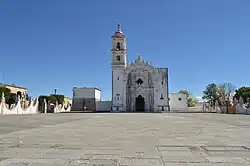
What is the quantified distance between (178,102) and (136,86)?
1192 cm

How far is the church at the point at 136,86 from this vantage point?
63.1 meters

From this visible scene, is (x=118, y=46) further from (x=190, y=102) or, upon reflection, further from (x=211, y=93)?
(x=190, y=102)

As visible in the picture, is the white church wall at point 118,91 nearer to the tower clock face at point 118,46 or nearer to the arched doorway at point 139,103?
the arched doorway at point 139,103

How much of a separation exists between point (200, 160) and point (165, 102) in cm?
5933

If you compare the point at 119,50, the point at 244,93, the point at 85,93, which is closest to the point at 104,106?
the point at 85,93

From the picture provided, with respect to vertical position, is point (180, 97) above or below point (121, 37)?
below

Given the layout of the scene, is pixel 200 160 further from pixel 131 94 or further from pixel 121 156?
pixel 131 94

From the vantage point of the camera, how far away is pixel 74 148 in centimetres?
596

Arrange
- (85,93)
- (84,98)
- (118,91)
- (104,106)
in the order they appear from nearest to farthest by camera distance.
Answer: (118,91)
(104,106)
(84,98)
(85,93)

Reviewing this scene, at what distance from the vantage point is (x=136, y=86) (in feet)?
211

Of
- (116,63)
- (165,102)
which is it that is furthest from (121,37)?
(165,102)

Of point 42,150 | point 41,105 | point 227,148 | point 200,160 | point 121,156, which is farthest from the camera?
point 41,105

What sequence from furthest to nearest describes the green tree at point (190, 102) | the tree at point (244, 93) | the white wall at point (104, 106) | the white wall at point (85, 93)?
the green tree at point (190, 102)
the white wall at point (85, 93)
the white wall at point (104, 106)
the tree at point (244, 93)

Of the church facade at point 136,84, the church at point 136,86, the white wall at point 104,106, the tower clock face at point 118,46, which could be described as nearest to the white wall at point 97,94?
the white wall at point 104,106
